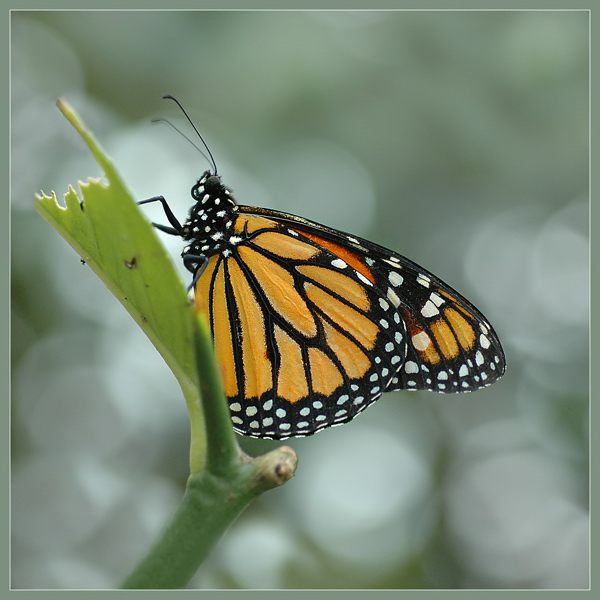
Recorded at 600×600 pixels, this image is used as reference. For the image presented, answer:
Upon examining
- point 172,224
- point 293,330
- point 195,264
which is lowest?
point 293,330

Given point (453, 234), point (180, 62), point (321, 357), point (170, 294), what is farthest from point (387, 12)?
point (170, 294)

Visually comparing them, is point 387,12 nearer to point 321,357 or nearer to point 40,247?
point 321,357

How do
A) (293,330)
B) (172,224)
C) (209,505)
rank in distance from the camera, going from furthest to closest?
(293,330) < (172,224) < (209,505)

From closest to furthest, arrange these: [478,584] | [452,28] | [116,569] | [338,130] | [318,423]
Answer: [318,423] → [452,28] → [338,130] → [478,584] → [116,569]

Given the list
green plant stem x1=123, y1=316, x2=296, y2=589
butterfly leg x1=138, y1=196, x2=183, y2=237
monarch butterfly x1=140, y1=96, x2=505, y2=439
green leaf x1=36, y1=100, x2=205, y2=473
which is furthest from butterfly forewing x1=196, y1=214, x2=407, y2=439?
green plant stem x1=123, y1=316, x2=296, y2=589

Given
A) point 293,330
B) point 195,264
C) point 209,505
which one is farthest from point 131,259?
point 293,330

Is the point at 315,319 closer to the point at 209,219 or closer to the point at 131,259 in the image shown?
the point at 209,219
